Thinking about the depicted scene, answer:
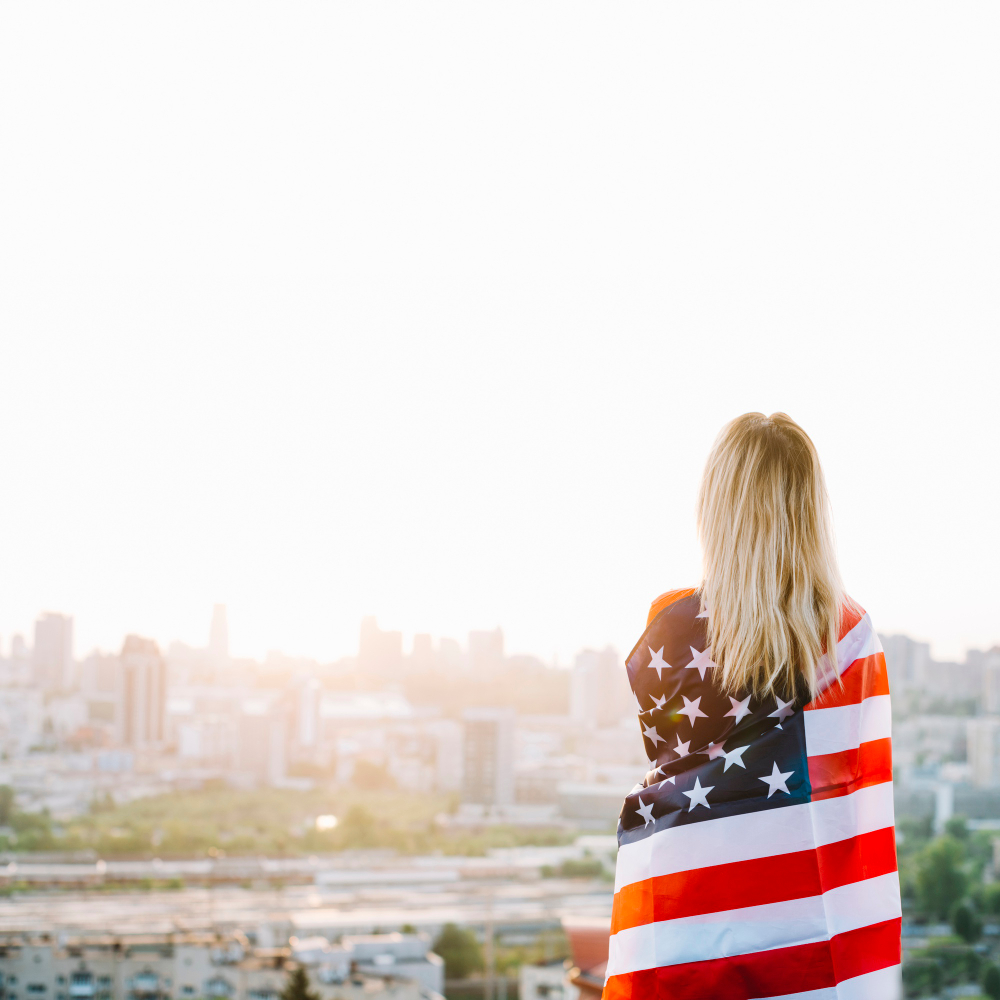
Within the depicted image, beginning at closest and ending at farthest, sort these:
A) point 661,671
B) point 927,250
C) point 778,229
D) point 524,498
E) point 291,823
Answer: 1. point 661,671
2. point 778,229
3. point 927,250
4. point 524,498
5. point 291,823

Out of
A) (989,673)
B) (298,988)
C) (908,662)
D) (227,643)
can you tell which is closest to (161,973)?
(298,988)

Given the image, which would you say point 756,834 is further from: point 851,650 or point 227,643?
point 227,643

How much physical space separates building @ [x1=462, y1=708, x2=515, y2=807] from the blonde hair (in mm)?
6325

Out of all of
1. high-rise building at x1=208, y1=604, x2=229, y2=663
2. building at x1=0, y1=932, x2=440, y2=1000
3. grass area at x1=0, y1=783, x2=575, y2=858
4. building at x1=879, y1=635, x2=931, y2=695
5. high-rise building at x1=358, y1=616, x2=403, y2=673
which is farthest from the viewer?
building at x1=879, y1=635, x2=931, y2=695

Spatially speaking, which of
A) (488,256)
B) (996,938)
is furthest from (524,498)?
(996,938)

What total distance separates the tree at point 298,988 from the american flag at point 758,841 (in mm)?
4007

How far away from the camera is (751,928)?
2.90 ft

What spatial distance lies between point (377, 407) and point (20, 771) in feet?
11.1

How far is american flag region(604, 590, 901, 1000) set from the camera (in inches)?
34.7

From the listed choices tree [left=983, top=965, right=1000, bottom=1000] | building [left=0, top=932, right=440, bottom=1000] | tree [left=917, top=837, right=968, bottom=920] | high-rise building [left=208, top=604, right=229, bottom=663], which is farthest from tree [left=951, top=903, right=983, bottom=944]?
high-rise building [left=208, top=604, right=229, bottom=663]

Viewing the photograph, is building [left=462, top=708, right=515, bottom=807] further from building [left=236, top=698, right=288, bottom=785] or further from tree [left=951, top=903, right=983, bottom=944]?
tree [left=951, top=903, right=983, bottom=944]

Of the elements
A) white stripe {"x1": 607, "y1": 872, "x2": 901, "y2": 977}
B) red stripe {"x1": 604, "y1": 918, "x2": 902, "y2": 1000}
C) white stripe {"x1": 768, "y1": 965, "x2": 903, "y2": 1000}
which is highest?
white stripe {"x1": 607, "y1": 872, "x2": 901, "y2": 977}

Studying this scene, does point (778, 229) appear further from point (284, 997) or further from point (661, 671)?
point (284, 997)

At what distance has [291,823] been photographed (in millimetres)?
6508
